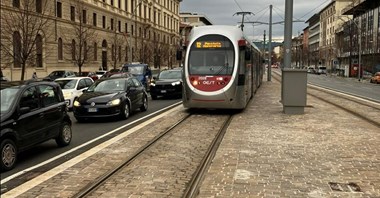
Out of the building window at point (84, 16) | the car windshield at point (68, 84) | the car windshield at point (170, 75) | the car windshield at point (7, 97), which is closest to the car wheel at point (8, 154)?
the car windshield at point (7, 97)

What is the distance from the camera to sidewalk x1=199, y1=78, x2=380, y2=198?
6.62 m

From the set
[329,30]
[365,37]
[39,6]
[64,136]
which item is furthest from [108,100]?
[329,30]

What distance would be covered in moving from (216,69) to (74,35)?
36855 millimetres

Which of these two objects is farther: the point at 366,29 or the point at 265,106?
the point at 366,29

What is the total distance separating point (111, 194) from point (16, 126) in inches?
118

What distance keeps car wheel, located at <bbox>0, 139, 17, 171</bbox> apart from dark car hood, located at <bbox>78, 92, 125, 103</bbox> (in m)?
6.57

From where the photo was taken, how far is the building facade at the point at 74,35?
1202 inches

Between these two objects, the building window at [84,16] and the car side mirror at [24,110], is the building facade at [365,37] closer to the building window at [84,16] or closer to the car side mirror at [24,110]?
the building window at [84,16]

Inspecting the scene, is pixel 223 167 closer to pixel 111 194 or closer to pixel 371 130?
pixel 111 194

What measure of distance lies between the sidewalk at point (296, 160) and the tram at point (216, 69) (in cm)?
199

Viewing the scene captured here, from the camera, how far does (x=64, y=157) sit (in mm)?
9102

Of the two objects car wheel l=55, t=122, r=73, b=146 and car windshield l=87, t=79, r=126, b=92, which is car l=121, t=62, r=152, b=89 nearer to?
car windshield l=87, t=79, r=126, b=92

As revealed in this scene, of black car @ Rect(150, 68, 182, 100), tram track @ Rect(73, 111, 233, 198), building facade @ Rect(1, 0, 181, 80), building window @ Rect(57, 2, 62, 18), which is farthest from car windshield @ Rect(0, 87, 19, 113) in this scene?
building window @ Rect(57, 2, 62, 18)

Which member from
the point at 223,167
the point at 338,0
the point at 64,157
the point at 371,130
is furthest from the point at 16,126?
the point at 338,0
